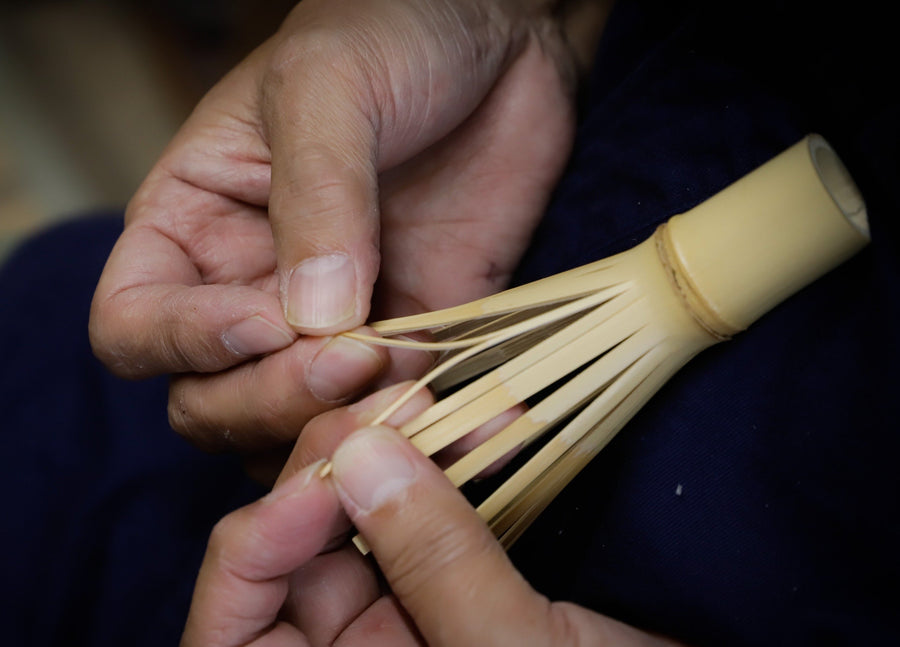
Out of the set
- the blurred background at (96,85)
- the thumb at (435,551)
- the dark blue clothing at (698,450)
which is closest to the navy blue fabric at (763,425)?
the dark blue clothing at (698,450)

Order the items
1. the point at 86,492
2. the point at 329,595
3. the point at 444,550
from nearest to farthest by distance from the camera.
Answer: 1. the point at 444,550
2. the point at 329,595
3. the point at 86,492

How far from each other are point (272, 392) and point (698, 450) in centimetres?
33

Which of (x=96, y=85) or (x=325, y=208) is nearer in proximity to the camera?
(x=325, y=208)

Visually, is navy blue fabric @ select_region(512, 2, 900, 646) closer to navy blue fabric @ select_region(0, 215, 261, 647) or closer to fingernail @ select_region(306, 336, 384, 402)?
fingernail @ select_region(306, 336, 384, 402)

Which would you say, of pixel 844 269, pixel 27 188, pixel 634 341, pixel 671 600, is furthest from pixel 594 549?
pixel 27 188

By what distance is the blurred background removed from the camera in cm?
155

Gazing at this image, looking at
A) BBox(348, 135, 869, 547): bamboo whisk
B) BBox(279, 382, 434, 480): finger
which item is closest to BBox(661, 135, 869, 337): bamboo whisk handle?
BBox(348, 135, 869, 547): bamboo whisk

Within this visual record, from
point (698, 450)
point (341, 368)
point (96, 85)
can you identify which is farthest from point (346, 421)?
point (96, 85)

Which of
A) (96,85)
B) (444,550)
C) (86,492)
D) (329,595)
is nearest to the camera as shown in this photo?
(444,550)

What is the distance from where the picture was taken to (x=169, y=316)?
558mm

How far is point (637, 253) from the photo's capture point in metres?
0.48

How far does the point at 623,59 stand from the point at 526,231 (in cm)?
20

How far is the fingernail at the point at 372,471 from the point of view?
40 centimetres

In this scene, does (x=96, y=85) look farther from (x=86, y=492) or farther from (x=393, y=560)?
(x=393, y=560)
